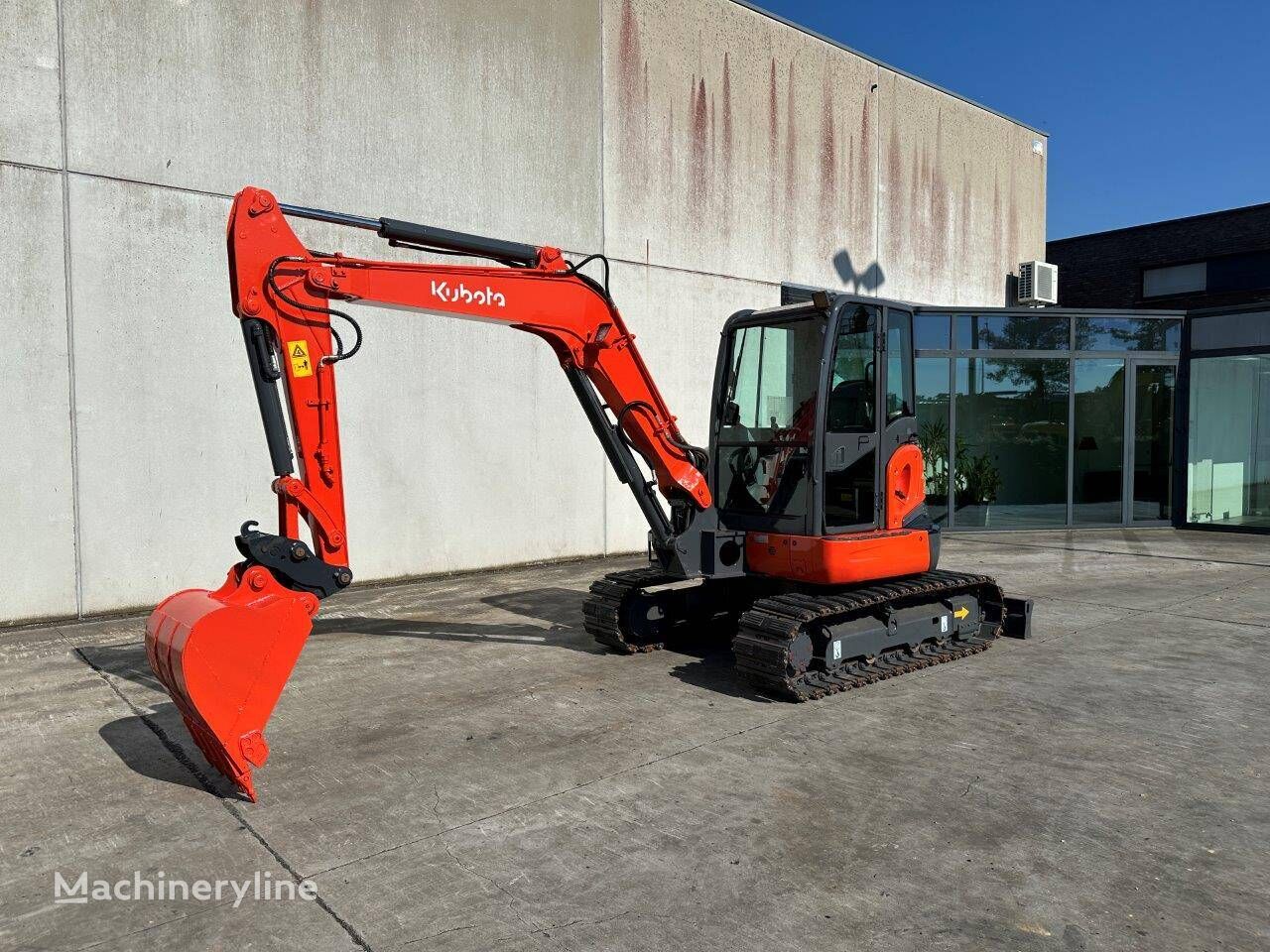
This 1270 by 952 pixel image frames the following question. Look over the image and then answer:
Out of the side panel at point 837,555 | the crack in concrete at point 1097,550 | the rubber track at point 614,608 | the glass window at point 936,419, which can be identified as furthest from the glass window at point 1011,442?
the rubber track at point 614,608

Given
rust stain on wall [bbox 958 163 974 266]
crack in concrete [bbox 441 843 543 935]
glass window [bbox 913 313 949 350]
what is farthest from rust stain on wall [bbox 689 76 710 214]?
crack in concrete [bbox 441 843 543 935]

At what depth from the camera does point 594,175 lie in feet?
37.3

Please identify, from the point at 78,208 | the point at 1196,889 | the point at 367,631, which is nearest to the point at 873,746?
the point at 1196,889

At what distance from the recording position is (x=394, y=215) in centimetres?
984

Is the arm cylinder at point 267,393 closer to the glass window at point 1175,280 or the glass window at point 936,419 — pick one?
the glass window at point 936,419

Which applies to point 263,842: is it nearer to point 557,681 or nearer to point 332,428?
point 332,428

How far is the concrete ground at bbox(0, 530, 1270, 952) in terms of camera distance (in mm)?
3182

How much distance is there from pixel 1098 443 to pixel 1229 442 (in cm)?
202

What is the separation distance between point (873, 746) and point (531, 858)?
2.08 metres

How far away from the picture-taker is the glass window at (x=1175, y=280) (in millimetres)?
22609

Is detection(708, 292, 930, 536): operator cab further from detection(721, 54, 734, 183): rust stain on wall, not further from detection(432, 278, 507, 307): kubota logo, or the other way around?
detection(721, 54, 734, 183): rust stain on wall

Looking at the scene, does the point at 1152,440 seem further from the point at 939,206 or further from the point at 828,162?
the point at 828,162

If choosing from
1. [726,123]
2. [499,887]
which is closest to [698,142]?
[726,123]

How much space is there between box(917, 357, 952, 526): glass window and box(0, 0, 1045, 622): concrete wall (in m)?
1.89
